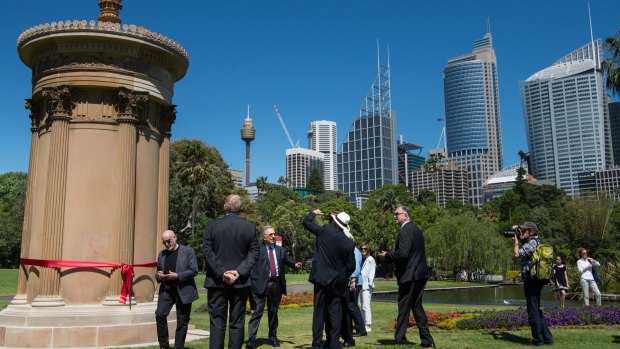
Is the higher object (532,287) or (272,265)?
(272,265)

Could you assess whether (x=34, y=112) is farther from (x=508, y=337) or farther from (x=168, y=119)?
(x=508, y=337)

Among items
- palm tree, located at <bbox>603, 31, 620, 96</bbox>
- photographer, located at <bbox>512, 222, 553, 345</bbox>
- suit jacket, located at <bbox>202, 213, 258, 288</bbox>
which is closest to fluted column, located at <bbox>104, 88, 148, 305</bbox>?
suit jacket, located at <bbox>202, 213, 258, 288</bbox>

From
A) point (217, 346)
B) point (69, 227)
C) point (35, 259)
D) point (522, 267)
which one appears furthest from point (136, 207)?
point (522, 267)

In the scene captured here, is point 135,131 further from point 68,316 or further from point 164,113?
point 68,316

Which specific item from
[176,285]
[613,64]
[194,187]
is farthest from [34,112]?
[194,187]

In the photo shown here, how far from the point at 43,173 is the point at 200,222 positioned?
144 feet

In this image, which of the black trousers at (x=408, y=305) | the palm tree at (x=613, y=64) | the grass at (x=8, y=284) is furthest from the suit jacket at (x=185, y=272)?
the palm tree at (x=613, y=64)

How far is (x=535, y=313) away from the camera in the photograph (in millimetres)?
8875

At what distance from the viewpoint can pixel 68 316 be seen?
10.4 meters

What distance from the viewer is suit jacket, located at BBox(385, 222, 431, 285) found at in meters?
8.47

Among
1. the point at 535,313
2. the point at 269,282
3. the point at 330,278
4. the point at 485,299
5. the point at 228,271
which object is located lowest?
the point at 485,299

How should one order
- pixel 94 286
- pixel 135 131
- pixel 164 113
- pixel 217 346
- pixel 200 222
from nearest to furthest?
pixel 217 346, pixel 94 286, pixel 135 131, pixel 164 113, pixel 200 222

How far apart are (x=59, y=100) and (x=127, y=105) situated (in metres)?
1.34

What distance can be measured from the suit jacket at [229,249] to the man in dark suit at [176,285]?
133cm
